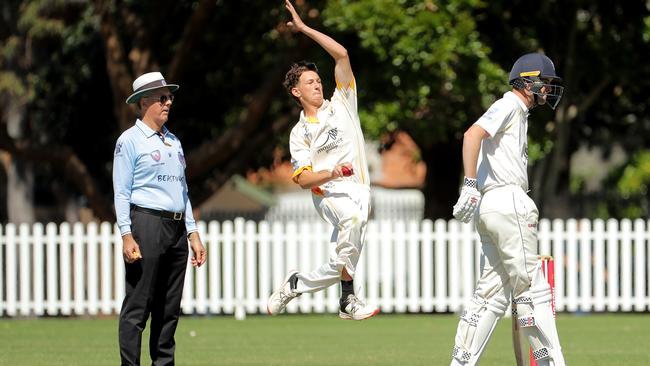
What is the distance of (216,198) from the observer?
52719 mm

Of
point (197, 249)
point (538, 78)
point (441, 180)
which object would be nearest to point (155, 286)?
point (197, 249)

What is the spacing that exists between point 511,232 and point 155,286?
95.8 inches

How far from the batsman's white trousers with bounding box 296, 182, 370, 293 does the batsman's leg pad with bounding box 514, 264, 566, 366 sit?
140cm

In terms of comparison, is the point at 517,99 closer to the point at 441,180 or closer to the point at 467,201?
the point at 467,201

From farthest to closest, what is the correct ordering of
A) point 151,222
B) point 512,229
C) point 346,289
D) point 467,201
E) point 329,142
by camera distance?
point 346,289, point 329,142, point 151,222, point 512,229, point 467,201

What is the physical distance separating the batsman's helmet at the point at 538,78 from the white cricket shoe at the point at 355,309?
1.95 metres

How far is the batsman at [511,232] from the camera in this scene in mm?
8547

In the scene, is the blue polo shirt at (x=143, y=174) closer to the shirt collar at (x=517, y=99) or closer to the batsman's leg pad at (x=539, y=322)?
the shirt collar at (x=517, y=99)

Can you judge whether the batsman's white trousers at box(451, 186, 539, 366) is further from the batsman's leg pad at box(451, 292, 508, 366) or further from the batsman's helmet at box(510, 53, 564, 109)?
the batsman's helmet at box(510, 53, 564, 109)

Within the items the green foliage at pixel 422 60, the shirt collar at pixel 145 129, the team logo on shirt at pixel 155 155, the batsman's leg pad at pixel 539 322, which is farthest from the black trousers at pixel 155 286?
the green foliage at pixel 422 60

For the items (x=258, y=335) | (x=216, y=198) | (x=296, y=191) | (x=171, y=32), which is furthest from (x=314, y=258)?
(x=296, y=191)

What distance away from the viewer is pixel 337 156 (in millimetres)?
9500

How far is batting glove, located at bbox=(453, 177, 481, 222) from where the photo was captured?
8.16 meters

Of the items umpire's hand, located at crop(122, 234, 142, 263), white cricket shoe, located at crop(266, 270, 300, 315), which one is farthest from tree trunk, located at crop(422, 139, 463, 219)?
umpire's hand, located at crop(122, 234, 142, 263)
